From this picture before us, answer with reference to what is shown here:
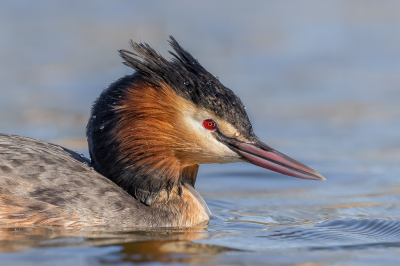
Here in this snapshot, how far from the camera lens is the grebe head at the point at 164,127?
782 cm

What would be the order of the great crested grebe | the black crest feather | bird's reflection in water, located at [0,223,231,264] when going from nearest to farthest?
bird's reflection in water, located at [0,223,231,264] < the great crested grebe < the black crest feather

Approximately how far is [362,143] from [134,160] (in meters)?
5.65

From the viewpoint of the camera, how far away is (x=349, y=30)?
19.5m

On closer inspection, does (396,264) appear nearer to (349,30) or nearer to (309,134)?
(309,134)

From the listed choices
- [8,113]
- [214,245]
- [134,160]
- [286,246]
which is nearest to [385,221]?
[286,246]

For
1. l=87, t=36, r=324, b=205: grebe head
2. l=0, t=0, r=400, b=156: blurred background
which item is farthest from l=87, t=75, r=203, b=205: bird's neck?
l=0, t=0, r=400, b=156: blurred background

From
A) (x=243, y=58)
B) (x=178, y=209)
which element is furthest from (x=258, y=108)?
(x=178, y=209)

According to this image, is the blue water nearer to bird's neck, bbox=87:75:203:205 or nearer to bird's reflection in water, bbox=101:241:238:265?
bird's reflection in water, bbox=101:241:238:265

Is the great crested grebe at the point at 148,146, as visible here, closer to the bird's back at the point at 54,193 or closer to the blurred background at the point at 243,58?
the bird's back at the point at 54,193

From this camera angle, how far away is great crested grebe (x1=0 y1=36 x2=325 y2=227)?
7.66 meters

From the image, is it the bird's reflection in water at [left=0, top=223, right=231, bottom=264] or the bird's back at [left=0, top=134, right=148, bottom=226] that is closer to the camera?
the bird's reflection in water at [left=0, top=223, right=231, bottom=264]

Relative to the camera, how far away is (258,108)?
1445 centimetres

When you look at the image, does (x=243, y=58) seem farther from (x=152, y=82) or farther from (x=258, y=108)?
(x=152, y=82)

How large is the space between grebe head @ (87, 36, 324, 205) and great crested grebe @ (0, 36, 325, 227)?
1cm
